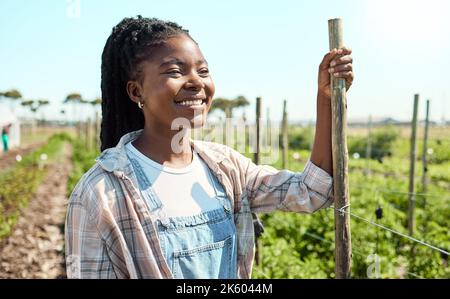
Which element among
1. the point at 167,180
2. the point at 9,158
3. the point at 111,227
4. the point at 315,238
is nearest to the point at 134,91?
the point at 167,180

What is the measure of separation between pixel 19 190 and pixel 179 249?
894cm

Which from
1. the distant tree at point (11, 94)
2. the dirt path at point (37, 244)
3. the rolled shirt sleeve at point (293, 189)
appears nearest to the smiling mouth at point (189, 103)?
the rolled shirt sleeve at point (293, 189)

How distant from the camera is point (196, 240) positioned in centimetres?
148

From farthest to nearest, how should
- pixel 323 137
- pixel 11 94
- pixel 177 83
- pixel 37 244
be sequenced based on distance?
pixel 11 94
pixel 37 244
pixel 323 137
pixel 177 83

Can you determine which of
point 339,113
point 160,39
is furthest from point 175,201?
point 339,113

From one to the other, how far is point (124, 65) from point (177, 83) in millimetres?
270

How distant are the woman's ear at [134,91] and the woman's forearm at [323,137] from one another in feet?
2.14

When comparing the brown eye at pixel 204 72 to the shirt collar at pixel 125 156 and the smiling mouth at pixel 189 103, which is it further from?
the shirt collar at pixel 125 156

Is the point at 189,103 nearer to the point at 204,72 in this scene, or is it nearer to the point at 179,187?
the point at 204,72

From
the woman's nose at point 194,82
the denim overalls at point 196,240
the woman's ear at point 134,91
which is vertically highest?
the woman's nose at point 194,82

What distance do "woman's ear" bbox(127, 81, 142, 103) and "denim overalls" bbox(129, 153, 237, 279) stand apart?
0.71 ft

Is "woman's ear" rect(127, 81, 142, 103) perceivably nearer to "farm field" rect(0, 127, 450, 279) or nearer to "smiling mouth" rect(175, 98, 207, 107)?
"smiling mouth" rect(175, 98, 207, 107)

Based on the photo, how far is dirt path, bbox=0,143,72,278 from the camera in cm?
481

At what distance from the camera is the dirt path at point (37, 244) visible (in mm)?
4809
